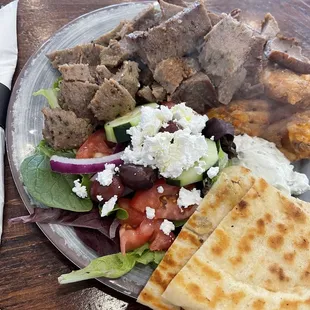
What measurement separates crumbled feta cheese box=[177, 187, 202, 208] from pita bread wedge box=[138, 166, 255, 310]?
0.06 metres

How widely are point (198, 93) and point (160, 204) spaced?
1.04 meters

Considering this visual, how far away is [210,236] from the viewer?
2.57 meters

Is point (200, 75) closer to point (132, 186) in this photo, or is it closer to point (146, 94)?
point (146, 94)

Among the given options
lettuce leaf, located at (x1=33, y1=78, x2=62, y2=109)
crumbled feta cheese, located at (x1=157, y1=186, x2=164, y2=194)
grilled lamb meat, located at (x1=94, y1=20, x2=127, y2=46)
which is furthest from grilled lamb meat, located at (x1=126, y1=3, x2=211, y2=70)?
crumbled feta cheese, located at (x1=157, y1=186, x2=164, y2=194)

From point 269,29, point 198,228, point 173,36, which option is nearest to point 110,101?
point 173,36

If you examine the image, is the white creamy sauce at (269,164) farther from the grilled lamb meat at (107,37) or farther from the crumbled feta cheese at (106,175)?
the grilled lamb meat at (107,37)

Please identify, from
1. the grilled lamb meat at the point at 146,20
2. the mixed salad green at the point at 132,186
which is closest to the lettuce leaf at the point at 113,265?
the mixed salad green at the point at 132,186

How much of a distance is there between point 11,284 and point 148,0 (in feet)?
10.2

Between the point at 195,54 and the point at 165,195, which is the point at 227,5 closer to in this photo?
the point at 195,54

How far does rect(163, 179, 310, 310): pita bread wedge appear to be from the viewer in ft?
7.77

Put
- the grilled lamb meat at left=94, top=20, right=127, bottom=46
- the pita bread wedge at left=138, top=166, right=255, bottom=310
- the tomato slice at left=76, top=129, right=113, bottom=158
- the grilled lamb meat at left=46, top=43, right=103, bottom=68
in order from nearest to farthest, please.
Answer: the pita bread wedge at left=138, top=166, right=255, bottom=310
the tomato slice at left=76, top=129, right=113, bottom=158
the grilled lamb meat at left=46, top=43, right=103, bottom=68
the grilled lamb meat at left=94, top=20, right=127, bottom=46

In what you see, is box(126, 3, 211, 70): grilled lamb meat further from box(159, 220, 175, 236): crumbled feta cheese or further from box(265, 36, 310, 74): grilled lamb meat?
box(159, 220, 175, 236): crumbled feta cheese

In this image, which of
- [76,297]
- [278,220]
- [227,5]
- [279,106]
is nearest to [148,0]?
[227,5]

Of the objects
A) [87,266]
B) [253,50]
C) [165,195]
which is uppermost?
[253,50]
